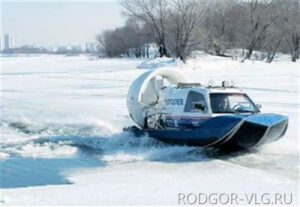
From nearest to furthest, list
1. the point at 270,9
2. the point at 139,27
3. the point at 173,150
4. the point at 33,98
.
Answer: the point at 173,150
the point at 33,98
the point at 270,9
the point at 139,27

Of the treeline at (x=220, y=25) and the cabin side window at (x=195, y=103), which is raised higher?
the treeline at (x=220, y=25)

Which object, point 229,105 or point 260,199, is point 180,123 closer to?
point 229,105

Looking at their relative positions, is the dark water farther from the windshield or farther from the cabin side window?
the windshield

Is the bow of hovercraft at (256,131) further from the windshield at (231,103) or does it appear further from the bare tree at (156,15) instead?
the bare tree at (156,15)

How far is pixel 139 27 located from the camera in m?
94.7

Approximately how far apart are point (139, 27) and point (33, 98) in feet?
229

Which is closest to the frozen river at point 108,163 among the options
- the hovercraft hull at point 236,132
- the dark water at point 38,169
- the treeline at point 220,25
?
the dark water at point 38,169

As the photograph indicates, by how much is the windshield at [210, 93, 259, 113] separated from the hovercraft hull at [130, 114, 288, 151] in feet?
2.47

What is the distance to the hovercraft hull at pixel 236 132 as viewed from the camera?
11.8 m

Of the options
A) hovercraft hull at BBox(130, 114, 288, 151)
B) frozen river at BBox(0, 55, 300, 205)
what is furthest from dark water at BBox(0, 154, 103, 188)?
hovercraft hull at BBox(130, 114, 288, 151)

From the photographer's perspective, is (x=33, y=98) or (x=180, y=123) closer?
(x=180, y=123)

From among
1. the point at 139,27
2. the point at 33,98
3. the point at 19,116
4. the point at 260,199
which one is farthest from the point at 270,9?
the point at 260,199

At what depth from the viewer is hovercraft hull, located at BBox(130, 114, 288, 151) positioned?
38.8ft

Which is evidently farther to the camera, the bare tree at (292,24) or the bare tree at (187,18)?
the bare tree at (292,24)
